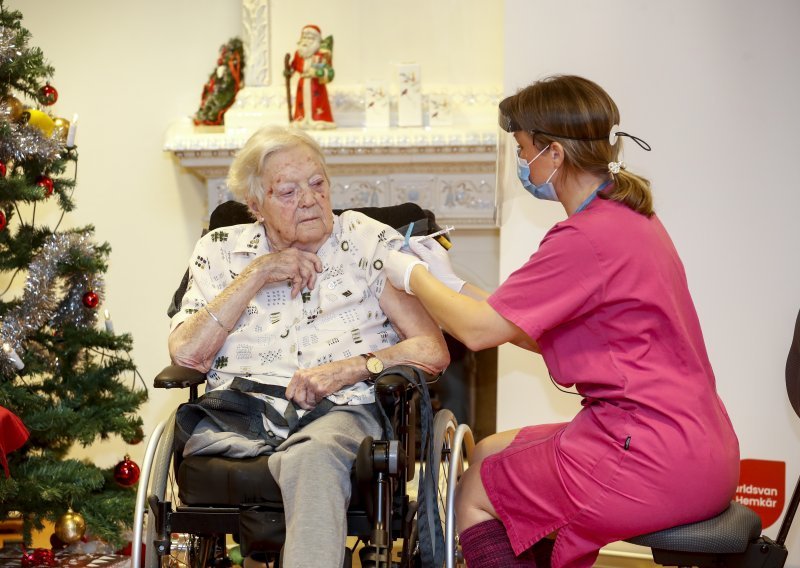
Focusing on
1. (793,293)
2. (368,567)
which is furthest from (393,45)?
(368,567)

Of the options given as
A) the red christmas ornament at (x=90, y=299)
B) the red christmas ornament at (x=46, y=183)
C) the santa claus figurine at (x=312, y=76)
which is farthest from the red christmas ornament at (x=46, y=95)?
the santa claus figurine at (x=312, y=76)

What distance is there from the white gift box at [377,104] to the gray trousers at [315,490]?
6.70ft

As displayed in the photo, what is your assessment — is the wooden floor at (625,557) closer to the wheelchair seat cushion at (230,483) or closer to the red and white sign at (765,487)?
the red and white sign at (765,487)

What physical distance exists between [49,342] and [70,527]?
Answer: 595mm

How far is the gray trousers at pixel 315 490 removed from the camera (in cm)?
169

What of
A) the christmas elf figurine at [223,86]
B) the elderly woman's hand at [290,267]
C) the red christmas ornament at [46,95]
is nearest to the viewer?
the elderly woman's hand at [290,267]

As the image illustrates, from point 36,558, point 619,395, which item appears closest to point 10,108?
point 36,558

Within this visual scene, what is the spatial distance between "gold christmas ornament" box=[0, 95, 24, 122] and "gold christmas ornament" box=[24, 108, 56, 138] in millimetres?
26

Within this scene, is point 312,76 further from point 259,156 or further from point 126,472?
point 126,472

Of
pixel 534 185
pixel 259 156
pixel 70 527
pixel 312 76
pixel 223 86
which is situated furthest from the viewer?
pixel 223 86

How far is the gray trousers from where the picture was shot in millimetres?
1687

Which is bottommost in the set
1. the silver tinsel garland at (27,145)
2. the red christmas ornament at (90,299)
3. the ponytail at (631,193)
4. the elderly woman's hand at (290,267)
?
the red christmas ornament at (90,299)

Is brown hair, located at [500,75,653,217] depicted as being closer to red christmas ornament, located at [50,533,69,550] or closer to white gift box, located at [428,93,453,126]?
white gift box, located at [428,93,453,126]

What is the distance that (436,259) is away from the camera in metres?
2.22
